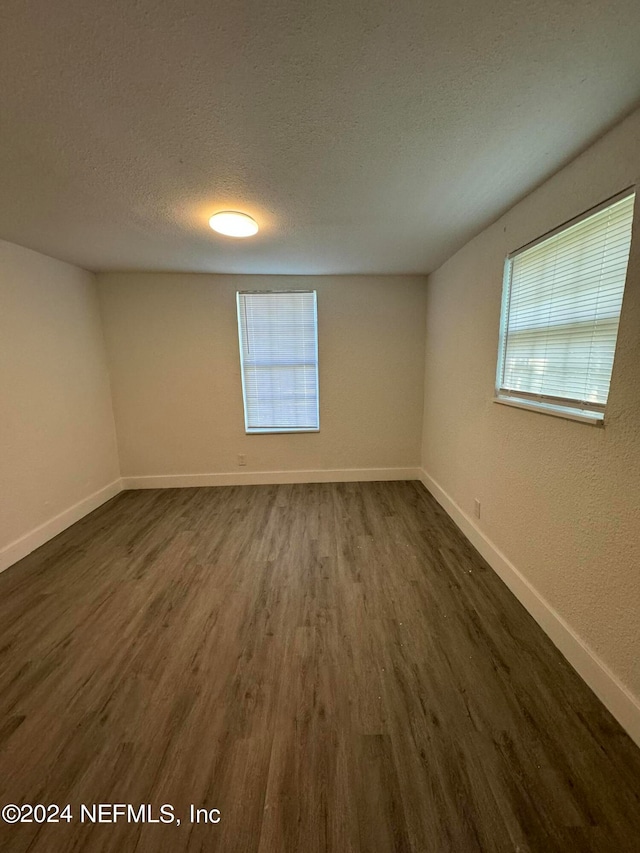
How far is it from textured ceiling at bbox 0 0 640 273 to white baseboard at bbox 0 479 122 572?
7.27 feet

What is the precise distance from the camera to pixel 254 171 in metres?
1.44

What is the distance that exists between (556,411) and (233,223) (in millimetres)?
2109

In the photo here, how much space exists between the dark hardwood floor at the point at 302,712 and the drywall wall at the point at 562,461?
27 cm

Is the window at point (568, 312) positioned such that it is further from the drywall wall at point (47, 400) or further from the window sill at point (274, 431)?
the drywall wall at point (47, 400)

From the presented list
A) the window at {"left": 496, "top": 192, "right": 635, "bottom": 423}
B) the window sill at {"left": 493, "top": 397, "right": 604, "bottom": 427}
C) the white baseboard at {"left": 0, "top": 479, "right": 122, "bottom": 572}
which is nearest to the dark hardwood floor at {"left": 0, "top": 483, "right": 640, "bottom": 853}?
the white baseboard at {"left": 0, "top": 479, "right": 122, "bottom": 572}

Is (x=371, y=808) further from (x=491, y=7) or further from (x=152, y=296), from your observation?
(x=152, y=296)

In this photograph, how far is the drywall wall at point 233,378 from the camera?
126 inches

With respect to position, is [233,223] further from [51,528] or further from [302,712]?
[51,528]

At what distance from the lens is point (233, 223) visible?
1.87 m

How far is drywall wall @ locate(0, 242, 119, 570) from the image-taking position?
223 cm

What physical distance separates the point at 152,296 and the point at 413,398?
3020 millimetres

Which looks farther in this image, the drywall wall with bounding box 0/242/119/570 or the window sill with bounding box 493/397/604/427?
the drywall wall with bounding box 0/242/119/570

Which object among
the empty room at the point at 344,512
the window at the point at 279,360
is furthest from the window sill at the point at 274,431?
the empty room at the point at 344,512

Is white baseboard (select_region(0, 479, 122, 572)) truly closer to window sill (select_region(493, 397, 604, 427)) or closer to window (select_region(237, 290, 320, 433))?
window (select_region(237, 290, 320, 433))
